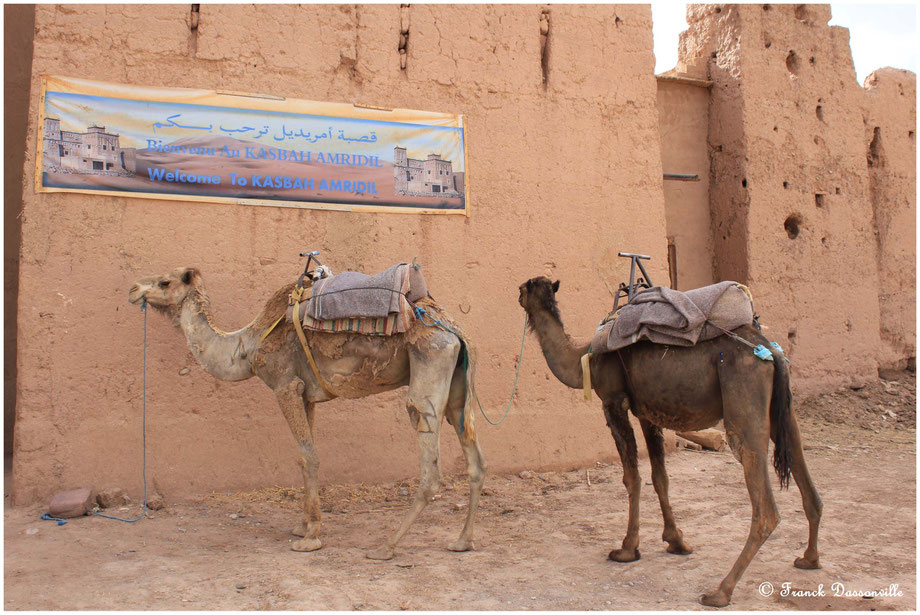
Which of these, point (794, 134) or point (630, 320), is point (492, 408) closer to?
point (630, 320)

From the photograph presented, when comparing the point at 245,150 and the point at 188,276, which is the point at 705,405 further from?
the point at 245,150

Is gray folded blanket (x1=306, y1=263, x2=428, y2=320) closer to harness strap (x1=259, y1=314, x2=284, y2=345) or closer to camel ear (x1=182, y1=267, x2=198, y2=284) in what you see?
harness strap (x1=259, y1=314, x2=284, y2=345)

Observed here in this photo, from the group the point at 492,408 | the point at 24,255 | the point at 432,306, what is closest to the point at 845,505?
the point at 492,408

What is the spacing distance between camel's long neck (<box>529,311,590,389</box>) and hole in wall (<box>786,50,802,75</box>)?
23.1 ft

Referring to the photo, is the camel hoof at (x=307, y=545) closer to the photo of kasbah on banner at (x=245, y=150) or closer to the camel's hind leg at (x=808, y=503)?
the photo of kasbah on banner at (x=245, y=150)

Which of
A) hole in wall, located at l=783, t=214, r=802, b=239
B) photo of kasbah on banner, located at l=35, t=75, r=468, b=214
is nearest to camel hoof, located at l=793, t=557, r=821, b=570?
photo of kasbah on banner, located at l=35, t=75, r=468, b=214

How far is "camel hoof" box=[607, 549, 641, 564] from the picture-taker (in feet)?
14.7

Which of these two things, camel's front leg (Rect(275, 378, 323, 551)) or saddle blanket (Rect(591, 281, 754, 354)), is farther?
camel's front leg (Rect(275, 378, 323, 551))

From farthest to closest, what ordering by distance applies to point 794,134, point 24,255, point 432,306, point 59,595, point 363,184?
1. point 794,134
2. point 363,184
3. point 24,255
4. point 432,306
5. point 59,595

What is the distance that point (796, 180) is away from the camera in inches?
374

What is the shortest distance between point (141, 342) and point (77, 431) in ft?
2.85

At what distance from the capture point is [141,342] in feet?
19.2

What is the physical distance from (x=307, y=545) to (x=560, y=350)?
2.25 metres

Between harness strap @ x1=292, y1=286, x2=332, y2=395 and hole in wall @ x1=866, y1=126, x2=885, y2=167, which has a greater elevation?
hole in wall @ x1=866, y1=126, x2=885, y2=167
